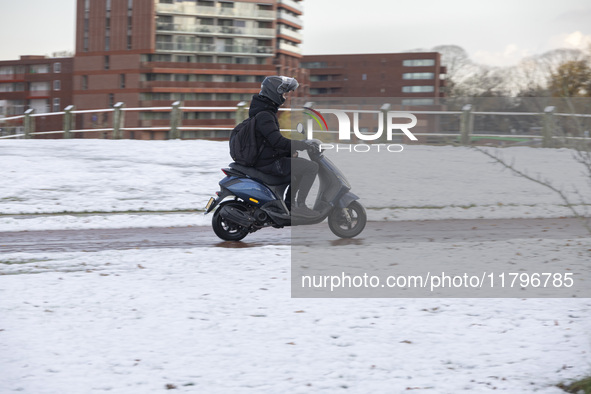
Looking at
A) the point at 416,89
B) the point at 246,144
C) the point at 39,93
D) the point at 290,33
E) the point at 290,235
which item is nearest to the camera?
the point at 246,144

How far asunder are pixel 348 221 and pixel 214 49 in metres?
90.1

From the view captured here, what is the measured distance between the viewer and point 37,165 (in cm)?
1577

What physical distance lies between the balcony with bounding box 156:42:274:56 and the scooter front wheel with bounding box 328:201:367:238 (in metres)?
87.0

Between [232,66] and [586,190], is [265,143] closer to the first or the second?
[586,190]

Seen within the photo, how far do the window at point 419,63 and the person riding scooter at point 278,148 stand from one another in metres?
126

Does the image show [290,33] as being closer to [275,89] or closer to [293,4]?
[293,4]

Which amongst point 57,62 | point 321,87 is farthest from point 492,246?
point 321,87

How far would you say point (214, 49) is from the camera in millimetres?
96250

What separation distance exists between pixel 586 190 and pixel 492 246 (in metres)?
6.78

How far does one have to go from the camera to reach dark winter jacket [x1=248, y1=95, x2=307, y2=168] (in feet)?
26.9

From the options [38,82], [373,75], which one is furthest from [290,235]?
[373,75]

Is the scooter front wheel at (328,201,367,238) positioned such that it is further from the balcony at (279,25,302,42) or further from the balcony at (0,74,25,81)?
the balcony at (0,74,25,81)

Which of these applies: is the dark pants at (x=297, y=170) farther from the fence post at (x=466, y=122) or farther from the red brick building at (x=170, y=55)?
the red brick building at (x=170, y=55)

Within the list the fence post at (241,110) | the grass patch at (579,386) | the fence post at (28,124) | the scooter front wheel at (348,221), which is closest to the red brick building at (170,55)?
the fence post at (28,124)
